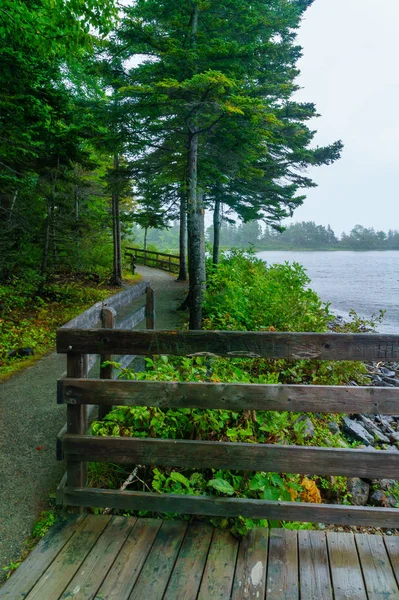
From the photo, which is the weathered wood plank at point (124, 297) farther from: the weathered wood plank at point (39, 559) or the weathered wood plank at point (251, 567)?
the weathered wood plank at point (251, 567)

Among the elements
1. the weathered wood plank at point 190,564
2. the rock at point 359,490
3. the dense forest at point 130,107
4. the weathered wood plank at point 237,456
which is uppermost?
the dense forest at point 130,107

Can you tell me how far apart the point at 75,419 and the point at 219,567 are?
1.40 metres

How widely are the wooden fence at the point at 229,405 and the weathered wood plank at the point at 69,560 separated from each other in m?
0.15

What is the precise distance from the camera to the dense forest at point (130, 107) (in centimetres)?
Result: 685

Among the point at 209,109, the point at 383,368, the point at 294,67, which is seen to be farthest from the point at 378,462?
the point at 294,67

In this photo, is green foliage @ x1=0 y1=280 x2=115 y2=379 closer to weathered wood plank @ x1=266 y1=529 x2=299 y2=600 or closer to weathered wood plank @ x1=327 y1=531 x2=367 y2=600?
weathered wood plank @ x1=266 y1=529 x2=299 y2=600

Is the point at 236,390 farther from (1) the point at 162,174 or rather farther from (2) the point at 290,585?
(1) the point at 162,174

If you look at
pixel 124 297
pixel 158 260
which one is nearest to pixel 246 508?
pixel 124 297

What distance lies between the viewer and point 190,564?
7.77ft

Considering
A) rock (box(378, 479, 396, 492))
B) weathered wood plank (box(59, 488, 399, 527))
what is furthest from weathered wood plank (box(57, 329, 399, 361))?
rock (box(378, 479, 396, 492))

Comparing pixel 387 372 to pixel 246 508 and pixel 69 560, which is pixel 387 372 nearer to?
pixel 246 508

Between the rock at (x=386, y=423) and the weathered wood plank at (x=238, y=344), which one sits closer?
the weathered wood plank at (x=238, y=344)

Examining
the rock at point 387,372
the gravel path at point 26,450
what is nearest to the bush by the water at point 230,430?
the gravel path at point 26,450

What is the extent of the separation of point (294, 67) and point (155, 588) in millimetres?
19535
